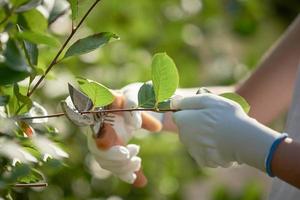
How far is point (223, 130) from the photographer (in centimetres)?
102

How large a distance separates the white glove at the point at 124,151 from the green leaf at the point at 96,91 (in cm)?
24

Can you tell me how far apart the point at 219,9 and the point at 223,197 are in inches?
22.1

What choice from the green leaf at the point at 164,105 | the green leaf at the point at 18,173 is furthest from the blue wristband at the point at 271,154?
the green leaf at the point at 18,173

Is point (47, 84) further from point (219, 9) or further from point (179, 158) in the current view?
point (219, 9)

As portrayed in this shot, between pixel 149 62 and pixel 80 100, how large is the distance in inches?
51.1

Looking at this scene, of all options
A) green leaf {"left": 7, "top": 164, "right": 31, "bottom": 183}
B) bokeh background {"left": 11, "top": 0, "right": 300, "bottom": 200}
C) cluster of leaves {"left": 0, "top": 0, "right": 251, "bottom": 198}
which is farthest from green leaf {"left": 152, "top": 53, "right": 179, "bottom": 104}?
bokeh background {"left": 11, "top": 0, "right": 300, "bottom": 200}

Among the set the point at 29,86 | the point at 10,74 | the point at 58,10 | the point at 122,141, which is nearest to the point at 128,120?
the point at 122,141

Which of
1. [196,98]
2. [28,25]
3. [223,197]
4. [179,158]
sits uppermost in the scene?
[28,25]

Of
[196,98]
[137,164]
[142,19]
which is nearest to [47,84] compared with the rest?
[142,19]

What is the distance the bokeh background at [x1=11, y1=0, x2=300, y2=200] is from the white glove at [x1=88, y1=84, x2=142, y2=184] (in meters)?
0.49

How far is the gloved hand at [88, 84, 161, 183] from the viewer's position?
1168 millimetres

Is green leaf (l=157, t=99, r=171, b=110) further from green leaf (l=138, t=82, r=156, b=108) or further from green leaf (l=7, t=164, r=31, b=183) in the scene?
green leaf (l=7, t=164, r=31, b=183)

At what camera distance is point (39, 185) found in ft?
2.98

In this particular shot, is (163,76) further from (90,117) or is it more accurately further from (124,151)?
(124,151)
